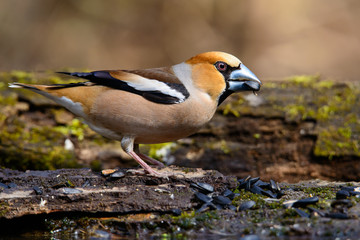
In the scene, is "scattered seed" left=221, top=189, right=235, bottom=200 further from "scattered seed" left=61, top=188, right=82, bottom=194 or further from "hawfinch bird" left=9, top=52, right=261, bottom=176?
"scattered seed" left=61, top=188, right=82, bottom=194

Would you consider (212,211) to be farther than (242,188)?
No

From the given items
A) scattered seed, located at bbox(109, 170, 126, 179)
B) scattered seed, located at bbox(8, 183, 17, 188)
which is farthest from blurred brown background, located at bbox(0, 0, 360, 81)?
scattered seed, located at bbox(109, 170, 126, 179)

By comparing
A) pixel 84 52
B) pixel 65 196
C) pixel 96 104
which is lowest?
pixel 65 196

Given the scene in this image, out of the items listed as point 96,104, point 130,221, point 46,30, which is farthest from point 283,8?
point 130,221

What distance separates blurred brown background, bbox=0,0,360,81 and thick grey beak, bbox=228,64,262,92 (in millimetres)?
7377

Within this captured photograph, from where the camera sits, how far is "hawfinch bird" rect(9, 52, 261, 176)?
14.4 ft

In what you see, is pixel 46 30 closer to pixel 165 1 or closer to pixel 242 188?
pixel 165 1

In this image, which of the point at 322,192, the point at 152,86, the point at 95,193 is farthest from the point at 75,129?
the point at 322,192

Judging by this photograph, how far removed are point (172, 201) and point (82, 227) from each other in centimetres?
82

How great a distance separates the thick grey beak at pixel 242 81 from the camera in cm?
462

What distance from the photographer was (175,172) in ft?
14.3

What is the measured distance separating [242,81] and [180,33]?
324 inches

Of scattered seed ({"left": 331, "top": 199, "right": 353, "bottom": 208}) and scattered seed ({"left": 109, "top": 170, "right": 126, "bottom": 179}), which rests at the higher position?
scattered seed ({"left": 331, "top": 199, "right": 353, "bottom": 208})

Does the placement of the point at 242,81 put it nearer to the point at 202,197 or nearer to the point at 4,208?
the point at 202,197
